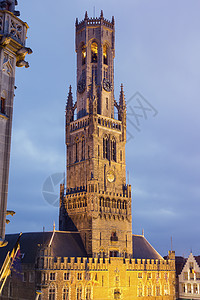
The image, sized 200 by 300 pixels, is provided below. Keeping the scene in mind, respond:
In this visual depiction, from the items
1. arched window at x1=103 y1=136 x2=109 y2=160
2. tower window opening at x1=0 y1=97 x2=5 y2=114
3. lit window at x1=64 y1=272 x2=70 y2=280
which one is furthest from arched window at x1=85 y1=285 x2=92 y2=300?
tower window opening at x1=0 y1=97 x2=5 y2=114

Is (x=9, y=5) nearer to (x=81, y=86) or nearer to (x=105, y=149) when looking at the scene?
(x=105, y=149)

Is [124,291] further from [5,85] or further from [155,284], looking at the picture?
[5,85]

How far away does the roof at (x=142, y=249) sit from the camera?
3396 inches

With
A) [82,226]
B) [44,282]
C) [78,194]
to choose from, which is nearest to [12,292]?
[44,282]

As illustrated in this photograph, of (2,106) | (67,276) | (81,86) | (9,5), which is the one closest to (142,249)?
(67,276)

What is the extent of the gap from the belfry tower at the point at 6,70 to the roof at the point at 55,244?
51.6 m

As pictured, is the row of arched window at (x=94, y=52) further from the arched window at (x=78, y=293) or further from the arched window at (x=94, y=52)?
the arched window at (x=78, y=293)

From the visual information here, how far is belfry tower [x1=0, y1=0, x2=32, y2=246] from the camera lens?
70.5ft

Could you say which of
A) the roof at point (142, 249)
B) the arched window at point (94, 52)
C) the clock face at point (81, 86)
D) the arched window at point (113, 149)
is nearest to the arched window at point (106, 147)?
the arched window at point (113, 149)

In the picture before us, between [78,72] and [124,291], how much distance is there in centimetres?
5350

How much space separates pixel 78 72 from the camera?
309 feet

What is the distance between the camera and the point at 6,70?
2266cm

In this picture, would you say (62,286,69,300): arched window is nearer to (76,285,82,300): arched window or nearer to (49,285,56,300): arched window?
(49,285,56,300): arched window

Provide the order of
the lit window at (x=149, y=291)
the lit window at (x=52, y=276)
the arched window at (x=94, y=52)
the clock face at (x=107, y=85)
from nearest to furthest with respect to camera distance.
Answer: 1. the lit window at (x=52, y=276)
2. the lit window at (x=149, y=291)
3. the clock face at (x=107, y=85)
4. the arched window at (x=94, y=52)
